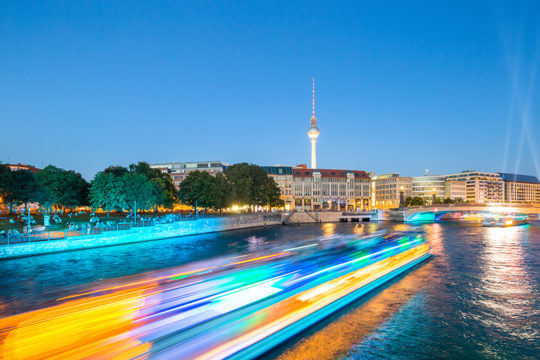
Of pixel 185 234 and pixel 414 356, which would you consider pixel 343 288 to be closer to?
pixel 414 356

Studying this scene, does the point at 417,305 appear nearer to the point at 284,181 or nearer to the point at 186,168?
the point at 284,181

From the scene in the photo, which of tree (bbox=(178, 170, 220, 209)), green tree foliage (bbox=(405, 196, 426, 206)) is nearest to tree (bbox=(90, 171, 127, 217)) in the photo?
tree (bbox=(178, 170, 220, 209))

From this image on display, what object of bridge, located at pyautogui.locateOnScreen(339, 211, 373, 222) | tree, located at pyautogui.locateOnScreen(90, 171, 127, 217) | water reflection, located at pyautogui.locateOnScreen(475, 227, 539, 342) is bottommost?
bridge, located at pyautogui.locateOnScreen(339, 211, 373, 222)

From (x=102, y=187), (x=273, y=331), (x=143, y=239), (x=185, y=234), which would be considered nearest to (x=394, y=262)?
(x=273, y=331)

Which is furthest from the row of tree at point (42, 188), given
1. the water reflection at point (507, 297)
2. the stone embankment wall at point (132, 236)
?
the water reflection at point (507, 297)

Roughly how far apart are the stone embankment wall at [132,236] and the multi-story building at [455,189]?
125 m

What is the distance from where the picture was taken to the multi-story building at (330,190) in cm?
12938

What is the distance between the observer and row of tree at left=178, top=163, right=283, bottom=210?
65938 mm

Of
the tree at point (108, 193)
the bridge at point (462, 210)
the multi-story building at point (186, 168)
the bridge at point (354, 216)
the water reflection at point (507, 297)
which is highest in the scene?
the multi-story building at point (186, 168)

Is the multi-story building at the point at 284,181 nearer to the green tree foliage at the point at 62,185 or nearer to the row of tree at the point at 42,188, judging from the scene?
the row of tree at the point at 42,188

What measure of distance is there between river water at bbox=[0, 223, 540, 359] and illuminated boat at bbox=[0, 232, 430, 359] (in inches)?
38.5

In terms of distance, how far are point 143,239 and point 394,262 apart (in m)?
31.0

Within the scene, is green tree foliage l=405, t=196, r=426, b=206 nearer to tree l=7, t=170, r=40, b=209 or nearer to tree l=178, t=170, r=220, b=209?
tree l=178, t=170, r=220, b=209

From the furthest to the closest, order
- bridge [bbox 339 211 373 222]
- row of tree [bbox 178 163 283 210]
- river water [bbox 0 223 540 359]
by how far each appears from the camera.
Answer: bridge [bbox 339 211 373 222]
row of tree [bbox 178 163 283 210]
river water [bbox 0 223 540 359]
